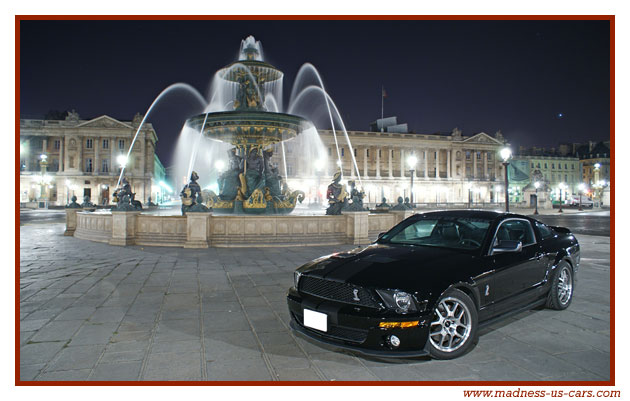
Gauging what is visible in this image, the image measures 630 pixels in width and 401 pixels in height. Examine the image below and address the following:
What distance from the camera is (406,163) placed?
102438 millimetres

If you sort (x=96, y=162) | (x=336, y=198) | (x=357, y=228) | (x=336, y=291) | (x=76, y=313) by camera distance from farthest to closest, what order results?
(x=96, y=162) < (x=336, y=198) < (x=357, y=228) < (x=76, y=313) < (x=336, y=291)

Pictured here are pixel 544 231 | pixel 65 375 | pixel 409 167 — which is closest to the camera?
pixel 65 375

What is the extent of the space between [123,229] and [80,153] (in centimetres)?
8580

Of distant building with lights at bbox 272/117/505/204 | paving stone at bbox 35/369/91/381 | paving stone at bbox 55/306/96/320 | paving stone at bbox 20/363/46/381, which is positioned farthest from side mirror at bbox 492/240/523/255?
distant building with lights at bbox 272/117/505/204

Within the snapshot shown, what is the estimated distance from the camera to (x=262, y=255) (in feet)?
37.0

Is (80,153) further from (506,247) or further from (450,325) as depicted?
(450,325)

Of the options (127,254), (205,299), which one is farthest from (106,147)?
(205,299)

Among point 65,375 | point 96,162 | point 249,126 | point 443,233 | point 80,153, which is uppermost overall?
point 80,153

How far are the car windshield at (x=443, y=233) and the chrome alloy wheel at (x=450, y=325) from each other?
969 millimetres

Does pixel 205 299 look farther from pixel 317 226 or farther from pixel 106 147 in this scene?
pixel 106 147

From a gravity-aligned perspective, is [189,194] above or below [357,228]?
above

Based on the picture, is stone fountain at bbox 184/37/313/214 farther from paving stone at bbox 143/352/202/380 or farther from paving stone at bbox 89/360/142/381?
paving stone at bbox 89/360/142/381

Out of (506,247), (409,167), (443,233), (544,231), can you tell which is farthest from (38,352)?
(409,167)

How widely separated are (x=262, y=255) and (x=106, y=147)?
295ft
